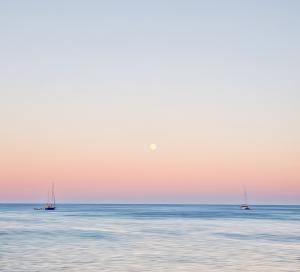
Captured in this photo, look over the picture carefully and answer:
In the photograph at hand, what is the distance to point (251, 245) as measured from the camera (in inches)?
2454

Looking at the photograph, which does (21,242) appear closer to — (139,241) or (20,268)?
(139,241)

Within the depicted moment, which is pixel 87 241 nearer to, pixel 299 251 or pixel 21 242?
pixel 21 242

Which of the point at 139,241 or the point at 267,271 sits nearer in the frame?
the point at 267,271

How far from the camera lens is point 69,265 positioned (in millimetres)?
43781

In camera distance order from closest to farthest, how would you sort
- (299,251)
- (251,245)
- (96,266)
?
(96,266)
(299,251)
(251,245)

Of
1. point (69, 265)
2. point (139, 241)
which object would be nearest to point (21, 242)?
point (139, 241)

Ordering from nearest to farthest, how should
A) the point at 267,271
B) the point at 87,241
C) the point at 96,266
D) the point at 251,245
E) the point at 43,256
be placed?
1. the point at 267,271
2. the point at 96,266
3. the point at 43,256
4. the point at 251,245
5. the point at 87,241

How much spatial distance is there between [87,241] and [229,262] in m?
26.7

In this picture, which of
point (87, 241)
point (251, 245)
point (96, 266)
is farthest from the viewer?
point (87, 241)

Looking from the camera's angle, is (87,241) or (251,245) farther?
(87,241)

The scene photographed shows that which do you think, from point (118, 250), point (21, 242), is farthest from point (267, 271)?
point (21, 242)

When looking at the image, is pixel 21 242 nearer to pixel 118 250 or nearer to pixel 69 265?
pixel 118 250

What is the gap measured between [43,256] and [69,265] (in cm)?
768

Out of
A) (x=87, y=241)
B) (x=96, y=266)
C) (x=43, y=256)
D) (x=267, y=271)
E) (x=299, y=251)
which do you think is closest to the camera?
(x=267, y=271)
